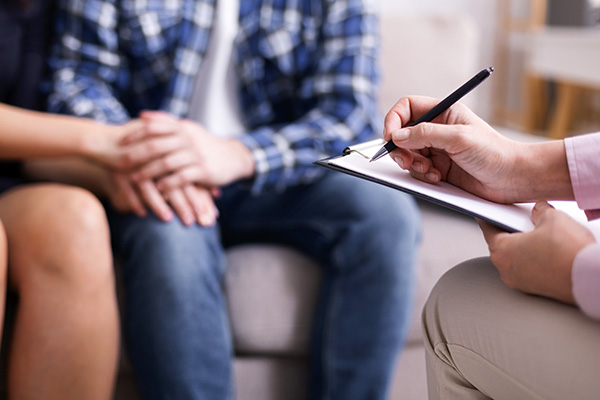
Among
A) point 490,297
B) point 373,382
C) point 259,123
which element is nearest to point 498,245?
point 490,297

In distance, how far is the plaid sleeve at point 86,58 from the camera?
3.56 ft

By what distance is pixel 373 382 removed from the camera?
95cm

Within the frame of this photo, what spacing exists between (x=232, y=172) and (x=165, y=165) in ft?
0.35

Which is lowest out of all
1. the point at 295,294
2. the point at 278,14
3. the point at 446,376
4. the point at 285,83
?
the point at 295,294

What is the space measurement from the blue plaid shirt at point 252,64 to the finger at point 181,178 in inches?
5.8

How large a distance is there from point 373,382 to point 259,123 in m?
0.52

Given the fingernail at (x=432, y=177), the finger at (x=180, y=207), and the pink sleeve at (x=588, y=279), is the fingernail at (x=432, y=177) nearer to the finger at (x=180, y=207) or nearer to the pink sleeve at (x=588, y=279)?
the pink sleeve at (x=588, y=279)

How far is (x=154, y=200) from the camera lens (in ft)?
3.03

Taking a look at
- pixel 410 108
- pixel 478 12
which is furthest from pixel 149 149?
pixel 478 12

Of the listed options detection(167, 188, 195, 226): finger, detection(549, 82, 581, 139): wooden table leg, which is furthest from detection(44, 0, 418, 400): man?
detection(549, 82, 581, 139): wooden table leg

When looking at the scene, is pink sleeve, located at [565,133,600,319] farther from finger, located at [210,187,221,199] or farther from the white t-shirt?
the white t-shirt

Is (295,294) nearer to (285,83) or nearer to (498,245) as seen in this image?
(285,83)

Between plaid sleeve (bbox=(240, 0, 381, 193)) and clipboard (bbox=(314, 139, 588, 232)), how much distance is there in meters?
0.44

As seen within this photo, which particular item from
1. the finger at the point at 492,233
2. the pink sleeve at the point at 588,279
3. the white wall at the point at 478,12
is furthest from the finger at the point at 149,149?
the white wall at the point at 478,12
